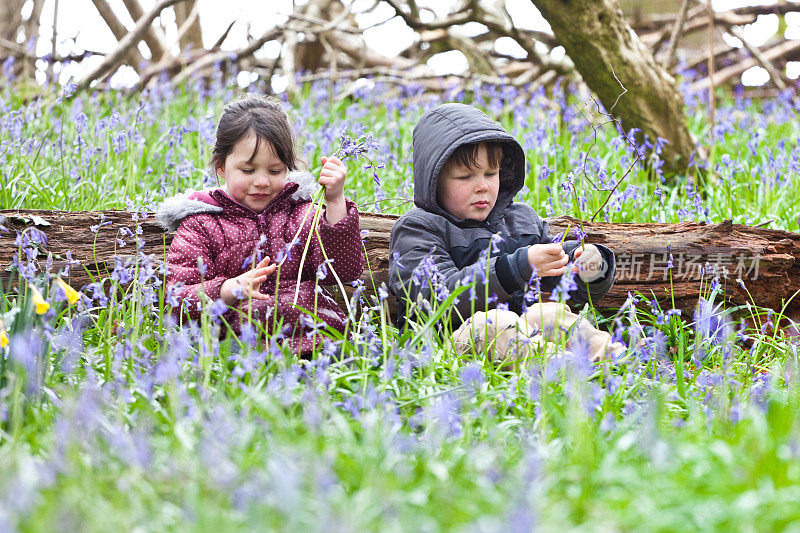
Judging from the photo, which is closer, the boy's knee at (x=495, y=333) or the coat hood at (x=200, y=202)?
the boy's knee at (x=495, y=333)

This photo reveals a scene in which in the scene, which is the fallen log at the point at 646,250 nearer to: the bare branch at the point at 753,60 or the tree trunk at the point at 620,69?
the tree trunk at the point at 620,69

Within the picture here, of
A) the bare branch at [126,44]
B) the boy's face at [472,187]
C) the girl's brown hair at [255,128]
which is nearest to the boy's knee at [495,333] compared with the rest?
the boy's face at [472,187]

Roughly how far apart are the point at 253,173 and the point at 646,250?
5.98 feet

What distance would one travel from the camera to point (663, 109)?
5258mm

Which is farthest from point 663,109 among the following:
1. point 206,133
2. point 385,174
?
point 206,133

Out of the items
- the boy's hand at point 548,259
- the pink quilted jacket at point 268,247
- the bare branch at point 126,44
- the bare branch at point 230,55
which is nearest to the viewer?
the boy's hand at point 548,259

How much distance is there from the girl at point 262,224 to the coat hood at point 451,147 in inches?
14.6

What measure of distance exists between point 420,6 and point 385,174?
312 cm

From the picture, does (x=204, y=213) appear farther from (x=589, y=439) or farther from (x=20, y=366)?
(x=589, y=439)

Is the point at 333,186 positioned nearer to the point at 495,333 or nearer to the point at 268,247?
the point at 268,247

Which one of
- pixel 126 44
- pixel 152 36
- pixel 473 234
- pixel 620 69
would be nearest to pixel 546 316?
pixel 473 234

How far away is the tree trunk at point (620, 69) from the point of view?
4.87 m

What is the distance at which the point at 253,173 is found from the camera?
323 cm

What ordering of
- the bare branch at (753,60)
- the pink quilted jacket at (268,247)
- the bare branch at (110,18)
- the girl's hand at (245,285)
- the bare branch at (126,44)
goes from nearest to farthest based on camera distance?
the girl's hand at (245,285) < the pink quilted jacket at (268,247) < the bare branch at (126,44) < the bare branch at (110,18) < the bare branch at (753,60)
